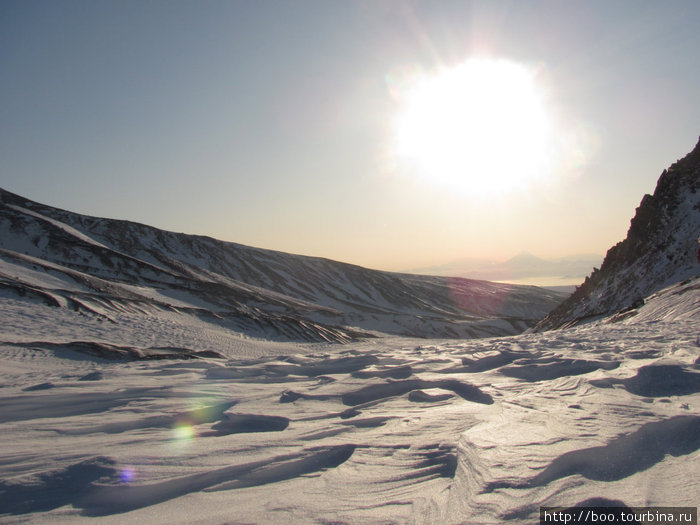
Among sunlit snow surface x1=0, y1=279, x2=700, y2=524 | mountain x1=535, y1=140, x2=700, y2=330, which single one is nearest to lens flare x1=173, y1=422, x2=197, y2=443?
sunlit snow surface x1=0, y1=279, x2=700, y2=524

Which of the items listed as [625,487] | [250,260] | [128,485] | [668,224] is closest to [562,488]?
[625,487]

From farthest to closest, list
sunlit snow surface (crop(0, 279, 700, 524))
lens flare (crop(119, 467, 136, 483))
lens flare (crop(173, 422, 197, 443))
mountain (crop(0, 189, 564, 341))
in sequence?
mountain (crop(0, 189, 564, 341)) → lens flare (crop(173, 422, 197, 443)) → lens flare (crop(119, 467, 136, 483)) → sunlit snow surface (crop(0, 279, 700, 524))

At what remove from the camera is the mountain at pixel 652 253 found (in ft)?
67.9

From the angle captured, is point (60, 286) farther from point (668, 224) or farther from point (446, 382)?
point (668, 224)

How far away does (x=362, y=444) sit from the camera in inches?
129

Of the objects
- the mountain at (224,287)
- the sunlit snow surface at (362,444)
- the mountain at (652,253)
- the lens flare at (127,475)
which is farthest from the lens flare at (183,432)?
the mountain at (224,287)

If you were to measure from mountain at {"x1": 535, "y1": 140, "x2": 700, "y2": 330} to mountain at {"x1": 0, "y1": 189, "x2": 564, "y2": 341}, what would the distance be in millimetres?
18199

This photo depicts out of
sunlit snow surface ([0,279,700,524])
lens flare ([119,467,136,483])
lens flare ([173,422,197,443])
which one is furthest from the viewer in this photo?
lens flare ([173,422,197,443])

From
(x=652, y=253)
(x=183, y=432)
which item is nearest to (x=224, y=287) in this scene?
(x=652, y=253)

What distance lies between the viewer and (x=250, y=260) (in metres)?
94.9

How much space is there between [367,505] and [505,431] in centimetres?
148

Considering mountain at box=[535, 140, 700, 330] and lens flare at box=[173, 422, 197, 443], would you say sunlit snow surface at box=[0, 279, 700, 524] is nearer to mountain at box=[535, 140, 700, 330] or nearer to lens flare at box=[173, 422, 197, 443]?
lens flare at box=[173, 422, 197, 443]

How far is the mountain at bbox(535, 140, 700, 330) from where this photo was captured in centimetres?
2070

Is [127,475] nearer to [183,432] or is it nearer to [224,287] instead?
[183,432]
